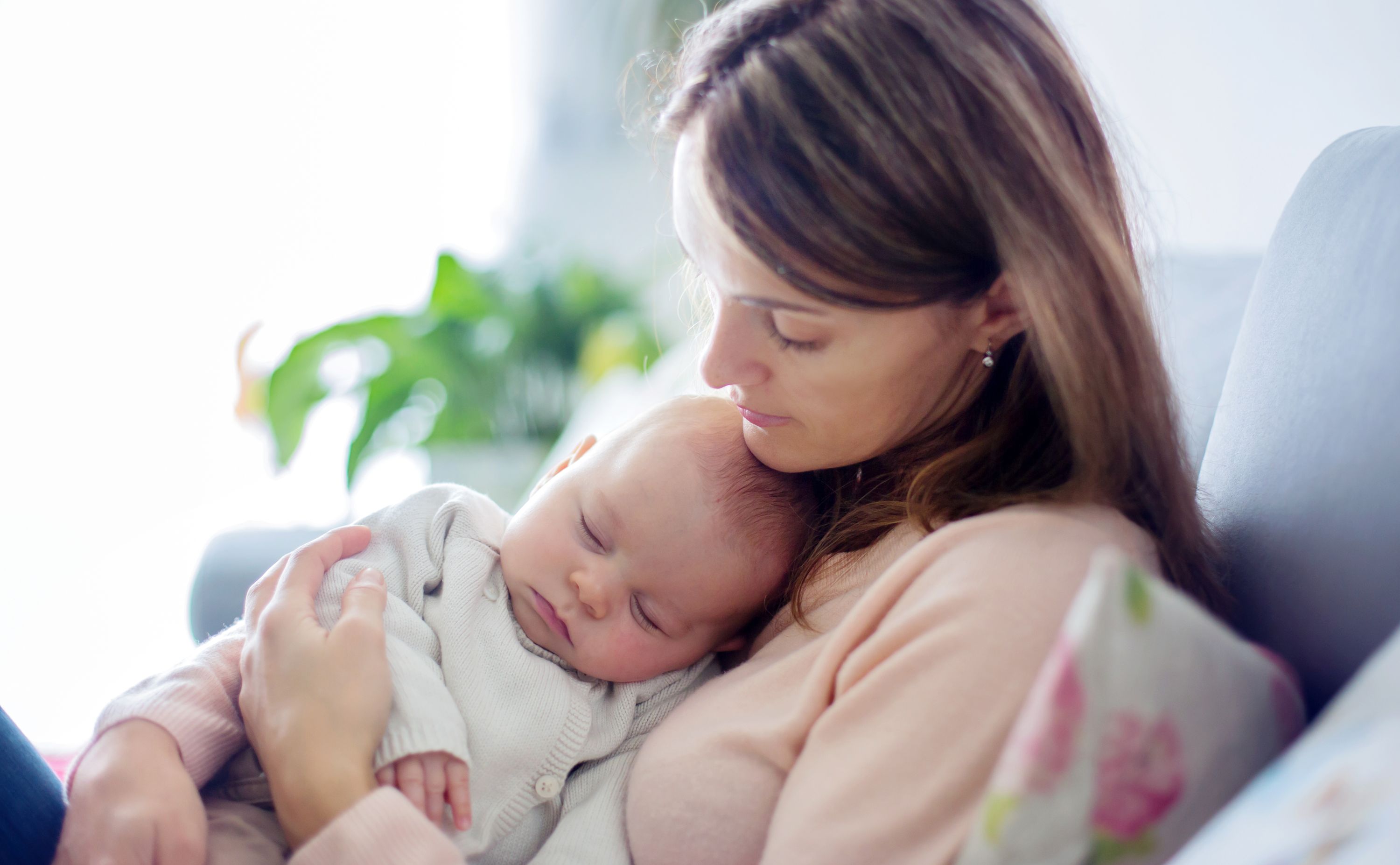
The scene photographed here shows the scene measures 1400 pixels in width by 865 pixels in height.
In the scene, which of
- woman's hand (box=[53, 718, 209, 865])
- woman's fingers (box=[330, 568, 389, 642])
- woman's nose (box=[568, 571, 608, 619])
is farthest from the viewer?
woman's nose (box=[568, 571, 608, 619])

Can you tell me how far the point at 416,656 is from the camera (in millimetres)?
884

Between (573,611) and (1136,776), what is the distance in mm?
599

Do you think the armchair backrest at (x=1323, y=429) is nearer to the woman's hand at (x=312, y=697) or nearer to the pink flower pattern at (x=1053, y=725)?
the pink flower pattern at (x=1053, y=725)

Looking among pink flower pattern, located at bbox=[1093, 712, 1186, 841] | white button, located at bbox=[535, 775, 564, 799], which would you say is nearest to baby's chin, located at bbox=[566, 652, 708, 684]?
white button, located at bbox=[535, 775, 564, 799]

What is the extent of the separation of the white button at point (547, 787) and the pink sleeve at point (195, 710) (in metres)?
0.27

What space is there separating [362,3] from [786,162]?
9.67ft

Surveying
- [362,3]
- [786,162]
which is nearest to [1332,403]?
[786,162]

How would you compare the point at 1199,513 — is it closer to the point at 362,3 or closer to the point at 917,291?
the point at 917,291

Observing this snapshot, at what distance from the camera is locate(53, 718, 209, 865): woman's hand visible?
2.36 feet

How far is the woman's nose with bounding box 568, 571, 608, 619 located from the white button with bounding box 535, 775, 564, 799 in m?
0.16

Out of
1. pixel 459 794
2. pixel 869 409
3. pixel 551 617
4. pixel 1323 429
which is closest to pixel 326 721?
pixel 459 794

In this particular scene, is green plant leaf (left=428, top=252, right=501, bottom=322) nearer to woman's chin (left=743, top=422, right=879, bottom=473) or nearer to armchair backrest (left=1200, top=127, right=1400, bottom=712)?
woman's chin (left=743, top=422, right=879, bottom=473)

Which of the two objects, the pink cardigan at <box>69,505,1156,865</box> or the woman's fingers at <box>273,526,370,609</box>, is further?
the woman's fingers at <box>273,526,370,609</box>

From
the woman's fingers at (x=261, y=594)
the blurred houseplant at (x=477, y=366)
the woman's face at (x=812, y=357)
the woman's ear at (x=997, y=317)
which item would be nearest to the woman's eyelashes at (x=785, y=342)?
the woman's face at (x=812, y=357)
